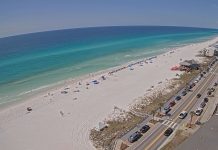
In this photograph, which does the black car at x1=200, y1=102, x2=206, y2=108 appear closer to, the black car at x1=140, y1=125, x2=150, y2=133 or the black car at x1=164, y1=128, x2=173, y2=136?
the black car at x1=164, y1=128, x2=173, y2=136

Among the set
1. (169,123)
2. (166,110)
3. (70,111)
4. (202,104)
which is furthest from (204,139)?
(70,111)

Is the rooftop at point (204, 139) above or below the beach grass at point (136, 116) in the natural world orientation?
above

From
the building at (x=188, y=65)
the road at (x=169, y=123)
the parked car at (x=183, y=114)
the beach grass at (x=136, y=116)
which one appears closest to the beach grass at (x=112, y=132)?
the beach grass at (x=136, y=116)

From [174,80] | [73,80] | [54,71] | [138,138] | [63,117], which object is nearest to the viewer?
[138,138]

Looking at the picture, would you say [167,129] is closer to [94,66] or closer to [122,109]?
[122,109]

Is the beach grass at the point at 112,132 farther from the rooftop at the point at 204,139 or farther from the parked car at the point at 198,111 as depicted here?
the rooftop at the point at 204,139

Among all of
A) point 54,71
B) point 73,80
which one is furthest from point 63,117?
point 54,71

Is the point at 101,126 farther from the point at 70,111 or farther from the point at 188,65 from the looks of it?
the point at 188,65
